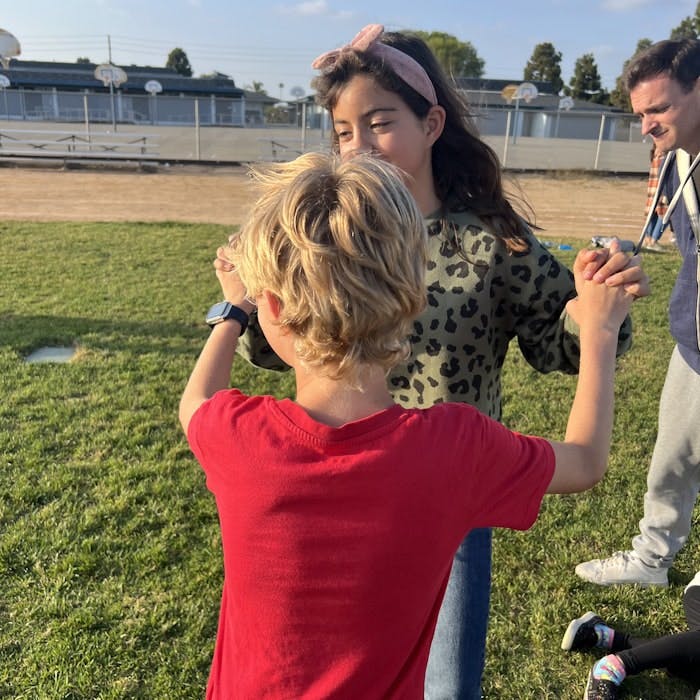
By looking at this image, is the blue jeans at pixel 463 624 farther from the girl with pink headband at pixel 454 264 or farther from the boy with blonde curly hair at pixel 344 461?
the boy with blonde curly hair at pixel 344 461

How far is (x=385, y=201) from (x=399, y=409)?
13.2 inches

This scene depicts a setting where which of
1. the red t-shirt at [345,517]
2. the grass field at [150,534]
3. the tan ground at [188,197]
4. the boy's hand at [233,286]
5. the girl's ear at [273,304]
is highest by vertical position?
the girl's ear at [273,304]

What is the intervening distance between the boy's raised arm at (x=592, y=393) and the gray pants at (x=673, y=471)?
1.80 metres

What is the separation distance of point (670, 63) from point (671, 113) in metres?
0.22

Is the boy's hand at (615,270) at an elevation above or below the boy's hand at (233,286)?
above

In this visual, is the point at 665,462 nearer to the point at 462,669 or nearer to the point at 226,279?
the point at 462,669

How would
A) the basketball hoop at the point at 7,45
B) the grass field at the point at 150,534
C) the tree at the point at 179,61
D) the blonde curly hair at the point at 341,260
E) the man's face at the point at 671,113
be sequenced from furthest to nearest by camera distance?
the tree at the point at 179,61 → the basketball hoop at the point at 7,45 → the man's face at the point at 671,113 → the grass field at the point at 150,534 → the blonde curly hair at the point at 341,260

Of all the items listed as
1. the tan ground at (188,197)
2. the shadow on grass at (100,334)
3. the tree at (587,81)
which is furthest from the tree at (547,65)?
the shadow on grass at (100,334)

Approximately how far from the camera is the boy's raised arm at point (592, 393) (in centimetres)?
117

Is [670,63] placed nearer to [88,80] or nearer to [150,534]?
[150,534]

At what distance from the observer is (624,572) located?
10.1 ft

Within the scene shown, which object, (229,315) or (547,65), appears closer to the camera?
(229,315)

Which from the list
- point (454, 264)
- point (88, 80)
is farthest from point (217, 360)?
point (88, 80)

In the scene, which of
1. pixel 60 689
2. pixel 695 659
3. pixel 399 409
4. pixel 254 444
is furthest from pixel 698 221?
pixel 60 689
